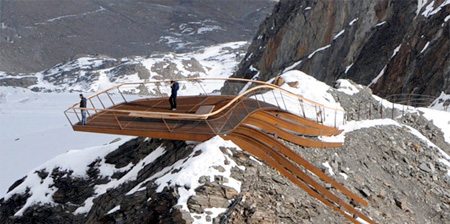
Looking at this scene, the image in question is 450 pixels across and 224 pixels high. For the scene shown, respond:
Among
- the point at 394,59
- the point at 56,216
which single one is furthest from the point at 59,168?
the point at 394,59

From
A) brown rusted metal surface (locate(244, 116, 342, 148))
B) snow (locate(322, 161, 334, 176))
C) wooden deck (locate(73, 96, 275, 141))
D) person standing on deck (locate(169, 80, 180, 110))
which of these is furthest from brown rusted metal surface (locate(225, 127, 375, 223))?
person standing on deck (locate(169, 80, 180, 110))

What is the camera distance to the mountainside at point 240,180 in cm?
1218

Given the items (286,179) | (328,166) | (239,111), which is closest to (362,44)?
(328,166)

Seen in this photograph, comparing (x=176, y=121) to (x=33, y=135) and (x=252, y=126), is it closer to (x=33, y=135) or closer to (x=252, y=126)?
(x=252, y=126)

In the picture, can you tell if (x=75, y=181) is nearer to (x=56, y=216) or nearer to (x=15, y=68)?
(x=56, y=216)

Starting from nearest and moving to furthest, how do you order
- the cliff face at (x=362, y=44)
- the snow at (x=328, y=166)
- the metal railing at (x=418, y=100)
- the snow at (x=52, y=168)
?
the snow at (x=328, y=166), the snow at (x=52, y=168), the metal railing at (x=418, y=100), the cliff face at (x=362, y=44)

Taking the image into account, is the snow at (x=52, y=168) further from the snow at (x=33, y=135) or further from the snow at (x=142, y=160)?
the snow at (x=33, y=135)

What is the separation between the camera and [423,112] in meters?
24.6

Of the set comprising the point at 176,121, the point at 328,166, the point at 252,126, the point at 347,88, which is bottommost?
the point at 347,88

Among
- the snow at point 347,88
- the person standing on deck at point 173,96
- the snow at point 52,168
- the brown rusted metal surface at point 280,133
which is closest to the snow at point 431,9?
the snow at point 347,88

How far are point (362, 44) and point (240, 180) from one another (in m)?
40.6

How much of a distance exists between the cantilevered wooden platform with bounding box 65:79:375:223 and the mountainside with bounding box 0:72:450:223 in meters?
0.35

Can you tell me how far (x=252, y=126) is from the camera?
648 inches

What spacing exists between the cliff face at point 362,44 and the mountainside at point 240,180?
15128 millimetres
